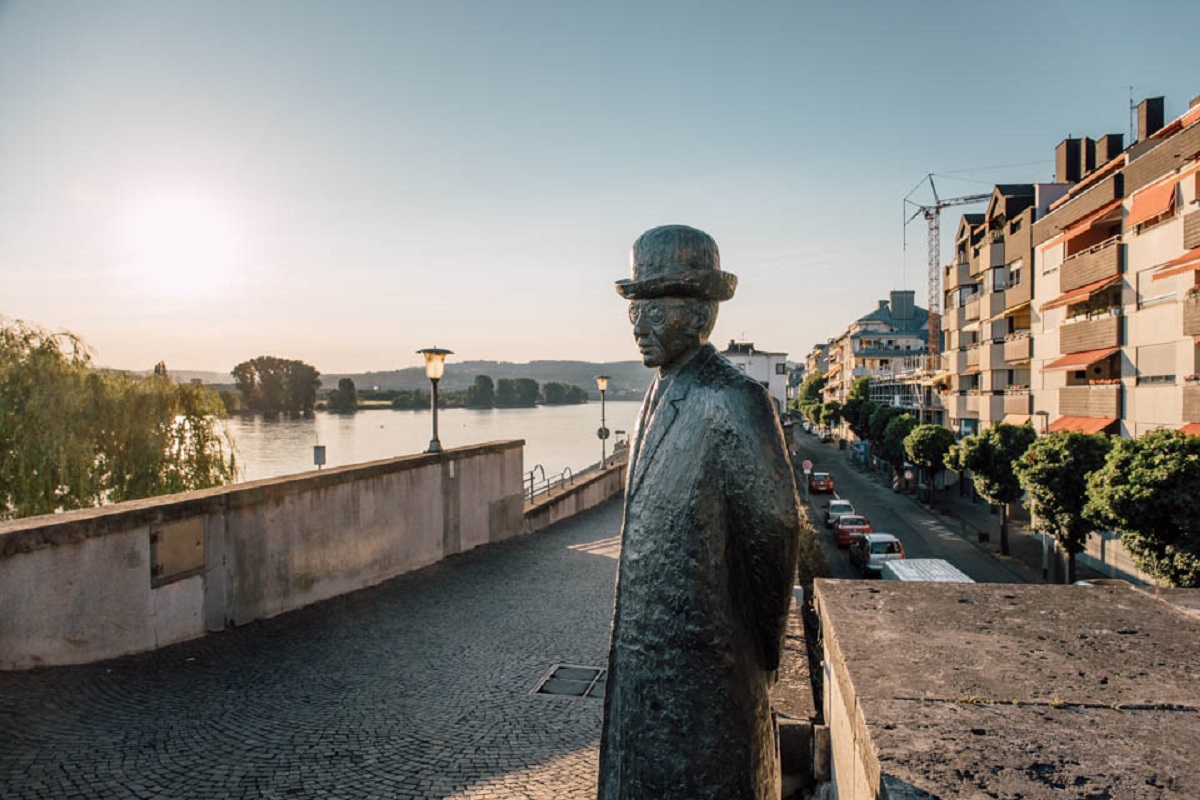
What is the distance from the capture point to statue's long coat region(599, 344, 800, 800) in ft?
8.70

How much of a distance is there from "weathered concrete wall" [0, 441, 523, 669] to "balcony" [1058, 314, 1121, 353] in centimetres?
2525

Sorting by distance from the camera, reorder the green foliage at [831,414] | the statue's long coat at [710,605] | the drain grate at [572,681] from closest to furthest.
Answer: the statue's long coat at [710,605]
the drain grate at [572,681]
the green foliage at [831,414]

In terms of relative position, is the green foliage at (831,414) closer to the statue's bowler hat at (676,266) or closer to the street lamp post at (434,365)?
the street lamp post at (434,365)

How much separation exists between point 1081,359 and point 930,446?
8246 mm

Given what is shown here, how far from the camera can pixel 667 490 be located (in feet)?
9.21

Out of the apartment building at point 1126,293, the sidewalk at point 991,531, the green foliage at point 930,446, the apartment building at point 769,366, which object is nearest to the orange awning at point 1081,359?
the apartment building at point 1126,293

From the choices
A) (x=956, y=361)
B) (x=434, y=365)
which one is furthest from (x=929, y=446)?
(x=434, y=365)

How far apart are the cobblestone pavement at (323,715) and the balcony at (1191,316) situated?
20.7 m

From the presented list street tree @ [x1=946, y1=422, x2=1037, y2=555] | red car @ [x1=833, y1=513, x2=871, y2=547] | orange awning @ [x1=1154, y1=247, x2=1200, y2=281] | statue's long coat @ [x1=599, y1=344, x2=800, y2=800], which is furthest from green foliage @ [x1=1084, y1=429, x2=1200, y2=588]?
statue's long coat @ [x1=599, y1=344, x2=800, y2=800]

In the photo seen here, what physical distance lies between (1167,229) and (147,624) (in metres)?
29.8

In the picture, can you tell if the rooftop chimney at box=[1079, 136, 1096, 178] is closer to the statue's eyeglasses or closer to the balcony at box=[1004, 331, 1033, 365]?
the balcony at box=[1004, 331, 1033, 365]

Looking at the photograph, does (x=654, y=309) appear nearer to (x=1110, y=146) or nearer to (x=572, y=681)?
(x=572, y=681)

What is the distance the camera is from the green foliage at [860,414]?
56.4 metres

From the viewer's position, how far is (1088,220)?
93.7ft
